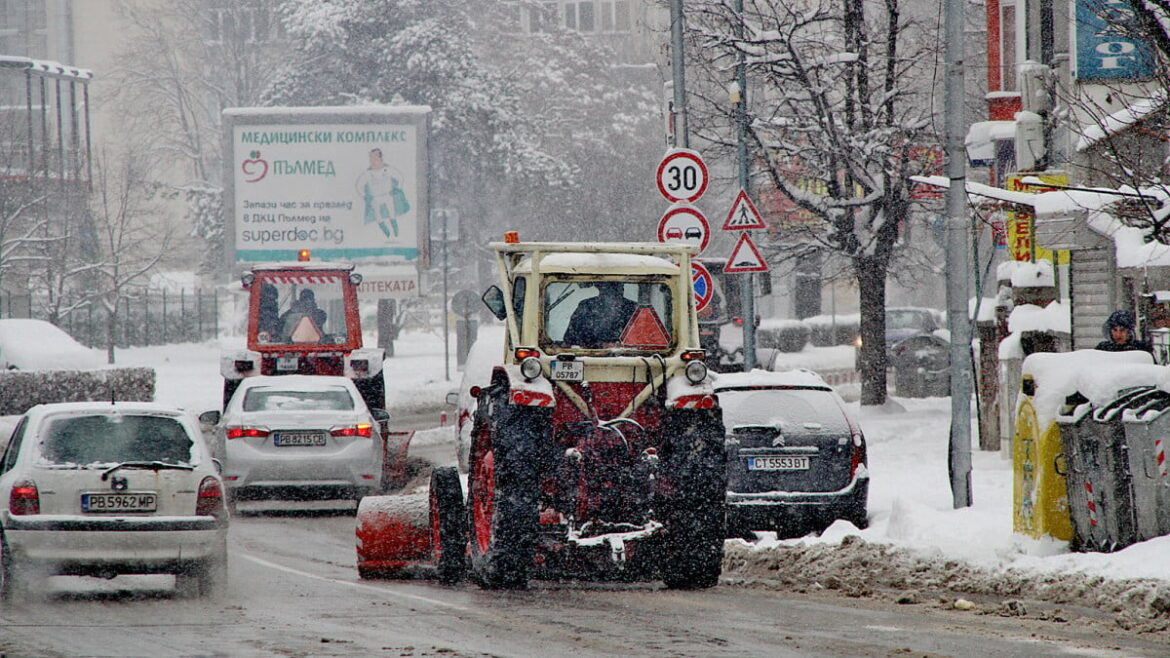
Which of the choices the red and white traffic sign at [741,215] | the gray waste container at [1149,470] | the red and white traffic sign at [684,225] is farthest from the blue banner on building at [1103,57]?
the gray waste container at [1149,470]

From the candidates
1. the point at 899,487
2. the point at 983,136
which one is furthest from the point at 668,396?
the point at 983,136

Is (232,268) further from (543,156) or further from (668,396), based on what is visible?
(668,396)

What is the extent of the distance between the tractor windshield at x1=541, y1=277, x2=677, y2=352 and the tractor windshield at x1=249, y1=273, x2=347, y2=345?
10812 mm

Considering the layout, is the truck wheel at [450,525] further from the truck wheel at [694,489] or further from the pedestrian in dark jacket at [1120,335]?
the pedestrian in dark jacket at [1120,335]

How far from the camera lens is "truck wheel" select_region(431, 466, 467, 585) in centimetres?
1196

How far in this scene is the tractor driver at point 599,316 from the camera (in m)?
11.6

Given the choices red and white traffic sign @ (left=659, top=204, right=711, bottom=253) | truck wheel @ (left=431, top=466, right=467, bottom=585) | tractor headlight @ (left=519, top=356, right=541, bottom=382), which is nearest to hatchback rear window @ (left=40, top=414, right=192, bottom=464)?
truck wheel @ (left=431, top=466, right=467, bottom=585)

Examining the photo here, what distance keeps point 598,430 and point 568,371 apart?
41cm

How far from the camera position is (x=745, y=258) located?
20.2 m

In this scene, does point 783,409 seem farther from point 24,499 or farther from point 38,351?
point 38,351

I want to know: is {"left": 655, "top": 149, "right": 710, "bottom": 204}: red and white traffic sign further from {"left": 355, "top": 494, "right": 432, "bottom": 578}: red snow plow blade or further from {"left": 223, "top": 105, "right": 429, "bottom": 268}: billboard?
{"left": 223, "top": 105, "right": 429, "bottom": 268}: billboard

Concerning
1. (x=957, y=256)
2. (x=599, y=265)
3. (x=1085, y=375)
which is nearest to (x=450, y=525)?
(x=599, y=265)

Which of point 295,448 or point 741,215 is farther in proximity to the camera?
point 741,215

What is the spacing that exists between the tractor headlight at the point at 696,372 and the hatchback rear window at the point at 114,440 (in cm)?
343
